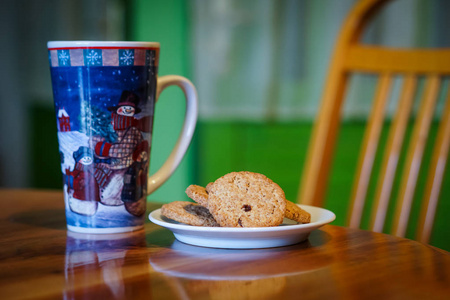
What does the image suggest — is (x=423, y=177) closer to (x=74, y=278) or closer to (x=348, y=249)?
(x=348, y=249)

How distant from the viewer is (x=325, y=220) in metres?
0.54

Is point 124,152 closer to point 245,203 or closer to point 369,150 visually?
point 245,203

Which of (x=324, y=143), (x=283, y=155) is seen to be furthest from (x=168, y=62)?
(x=324, y=143)

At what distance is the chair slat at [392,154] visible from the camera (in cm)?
94

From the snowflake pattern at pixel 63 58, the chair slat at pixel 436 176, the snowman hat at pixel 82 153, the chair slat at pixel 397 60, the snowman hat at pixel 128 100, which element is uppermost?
the chair slat at pixel 397 60

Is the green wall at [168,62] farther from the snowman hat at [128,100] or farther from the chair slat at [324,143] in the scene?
the snowman hat at [128,100]

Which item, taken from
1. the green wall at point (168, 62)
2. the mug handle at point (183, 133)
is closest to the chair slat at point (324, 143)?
the mug handle at point (183, 133)

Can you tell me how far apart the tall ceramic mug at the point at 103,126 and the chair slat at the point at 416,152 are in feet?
1.60

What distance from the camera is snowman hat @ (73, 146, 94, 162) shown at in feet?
1.96

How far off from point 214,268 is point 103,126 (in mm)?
217

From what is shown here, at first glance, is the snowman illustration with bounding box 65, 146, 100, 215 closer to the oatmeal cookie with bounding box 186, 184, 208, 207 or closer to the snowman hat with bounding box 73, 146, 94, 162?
the snowman hat with bounding box 73, 146, 94, 162

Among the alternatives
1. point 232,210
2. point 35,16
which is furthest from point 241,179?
point 35,16

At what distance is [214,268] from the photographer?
1.52 ft

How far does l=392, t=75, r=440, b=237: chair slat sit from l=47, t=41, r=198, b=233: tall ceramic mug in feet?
1.60
